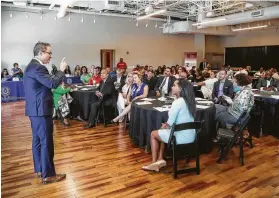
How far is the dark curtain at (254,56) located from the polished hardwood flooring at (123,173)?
11734mm

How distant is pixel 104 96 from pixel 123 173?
2.69 metres

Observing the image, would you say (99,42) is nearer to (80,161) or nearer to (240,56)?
(240,56)

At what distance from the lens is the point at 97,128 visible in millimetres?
5672

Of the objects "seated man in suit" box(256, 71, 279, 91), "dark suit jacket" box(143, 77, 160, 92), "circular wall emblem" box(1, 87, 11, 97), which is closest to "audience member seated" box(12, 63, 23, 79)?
"circular wall emblem" box(1, 87, 11, 97)

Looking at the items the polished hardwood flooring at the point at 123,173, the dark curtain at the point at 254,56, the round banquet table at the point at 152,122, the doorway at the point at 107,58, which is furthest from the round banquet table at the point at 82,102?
the dark curtain at the point at 254,56

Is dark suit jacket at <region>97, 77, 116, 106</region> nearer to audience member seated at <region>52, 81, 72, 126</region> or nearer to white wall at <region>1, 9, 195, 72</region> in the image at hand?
audience member seated at <region>52, 81, 72, 126</region>

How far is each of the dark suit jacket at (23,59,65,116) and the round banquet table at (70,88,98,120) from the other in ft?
10.7

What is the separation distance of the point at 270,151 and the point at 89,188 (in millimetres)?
2965

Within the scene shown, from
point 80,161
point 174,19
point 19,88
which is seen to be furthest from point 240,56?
point 80,161

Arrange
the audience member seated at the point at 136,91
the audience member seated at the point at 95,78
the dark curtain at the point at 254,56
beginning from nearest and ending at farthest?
the audience member seated at the point at 136,91, the audience member seated at the point at 95,78, the dark curtain at the point at 254,56

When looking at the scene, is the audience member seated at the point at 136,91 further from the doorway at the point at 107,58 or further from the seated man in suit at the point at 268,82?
the doorway at the point at 107,58

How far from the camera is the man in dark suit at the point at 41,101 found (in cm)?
280

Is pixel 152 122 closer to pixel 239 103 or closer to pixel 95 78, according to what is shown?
pixel 239 103

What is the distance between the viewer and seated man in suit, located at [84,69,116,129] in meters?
→ 5.76
